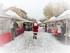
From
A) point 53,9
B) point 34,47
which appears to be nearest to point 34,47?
point 34,47

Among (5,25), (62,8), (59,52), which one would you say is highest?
(62,8)

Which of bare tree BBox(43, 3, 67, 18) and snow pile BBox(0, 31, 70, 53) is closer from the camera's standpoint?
snow pile BBox(0, 31, 70, 53)

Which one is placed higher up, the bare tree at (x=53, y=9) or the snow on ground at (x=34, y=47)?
the bare tree at (x=53, y=9)

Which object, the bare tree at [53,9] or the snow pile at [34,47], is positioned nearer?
the snow pile at [34,47]

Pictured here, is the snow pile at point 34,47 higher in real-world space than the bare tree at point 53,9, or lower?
lower

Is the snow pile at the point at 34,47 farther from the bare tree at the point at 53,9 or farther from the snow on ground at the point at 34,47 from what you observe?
the bare tree at the point at 53,9

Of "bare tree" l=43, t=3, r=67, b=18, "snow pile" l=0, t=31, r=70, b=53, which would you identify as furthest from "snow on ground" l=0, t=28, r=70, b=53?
"bare tree" l=43, t=3, r=67, b=18

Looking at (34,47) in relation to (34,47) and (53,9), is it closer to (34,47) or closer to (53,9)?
(34,47)

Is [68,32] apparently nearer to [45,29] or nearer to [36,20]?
[36,20]

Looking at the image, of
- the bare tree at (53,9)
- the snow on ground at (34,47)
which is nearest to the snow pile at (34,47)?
the snow on ground at (34,47)

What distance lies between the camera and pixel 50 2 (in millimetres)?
15211

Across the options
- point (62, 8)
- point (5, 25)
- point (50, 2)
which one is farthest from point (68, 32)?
point (62, 8)

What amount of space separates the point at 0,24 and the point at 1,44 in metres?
5.71

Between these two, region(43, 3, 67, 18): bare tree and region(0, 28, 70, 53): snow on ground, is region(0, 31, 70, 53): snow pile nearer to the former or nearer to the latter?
region(0, 28, 70, 53): snow on ground
